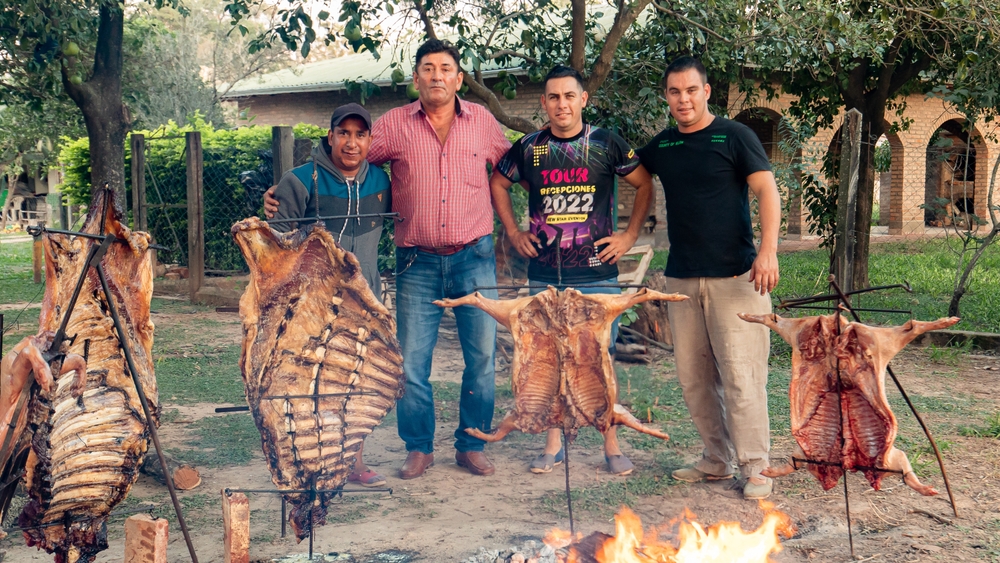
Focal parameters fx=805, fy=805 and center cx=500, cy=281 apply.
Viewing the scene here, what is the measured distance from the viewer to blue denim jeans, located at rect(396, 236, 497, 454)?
4820 mm

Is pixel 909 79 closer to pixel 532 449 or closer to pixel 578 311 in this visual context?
pixel 532 449

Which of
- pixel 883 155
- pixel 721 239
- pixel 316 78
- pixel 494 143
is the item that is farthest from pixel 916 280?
pixel 316 78

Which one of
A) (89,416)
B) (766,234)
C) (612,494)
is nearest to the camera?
(89,416)

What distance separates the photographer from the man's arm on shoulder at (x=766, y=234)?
13.6 feet

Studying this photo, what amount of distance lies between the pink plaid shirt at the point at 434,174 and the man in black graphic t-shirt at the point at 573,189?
0.26m

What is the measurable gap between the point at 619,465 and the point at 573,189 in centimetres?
176

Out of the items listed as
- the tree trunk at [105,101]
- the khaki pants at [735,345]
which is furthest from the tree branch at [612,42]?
the tree trunk at [105,101]

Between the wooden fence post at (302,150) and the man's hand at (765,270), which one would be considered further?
the wooden fence post at (302,150)

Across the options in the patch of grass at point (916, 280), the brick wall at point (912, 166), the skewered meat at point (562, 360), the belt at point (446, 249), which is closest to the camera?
the skewered meat at point (562, 360)

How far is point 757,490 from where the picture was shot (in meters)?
4.52

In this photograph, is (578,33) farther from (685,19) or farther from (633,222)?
A: (633,222)

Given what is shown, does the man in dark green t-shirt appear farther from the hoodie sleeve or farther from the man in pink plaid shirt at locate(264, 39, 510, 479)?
the hoodie sleeve

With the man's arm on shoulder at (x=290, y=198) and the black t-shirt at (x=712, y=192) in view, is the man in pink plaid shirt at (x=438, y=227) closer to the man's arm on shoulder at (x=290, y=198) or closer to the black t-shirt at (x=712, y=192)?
the man's arm on shoulder at (x=290, y=198)

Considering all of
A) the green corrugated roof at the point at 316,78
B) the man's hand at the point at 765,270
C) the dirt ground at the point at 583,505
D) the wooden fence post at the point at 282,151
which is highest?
the green corrugated roof at the point at 316,78
